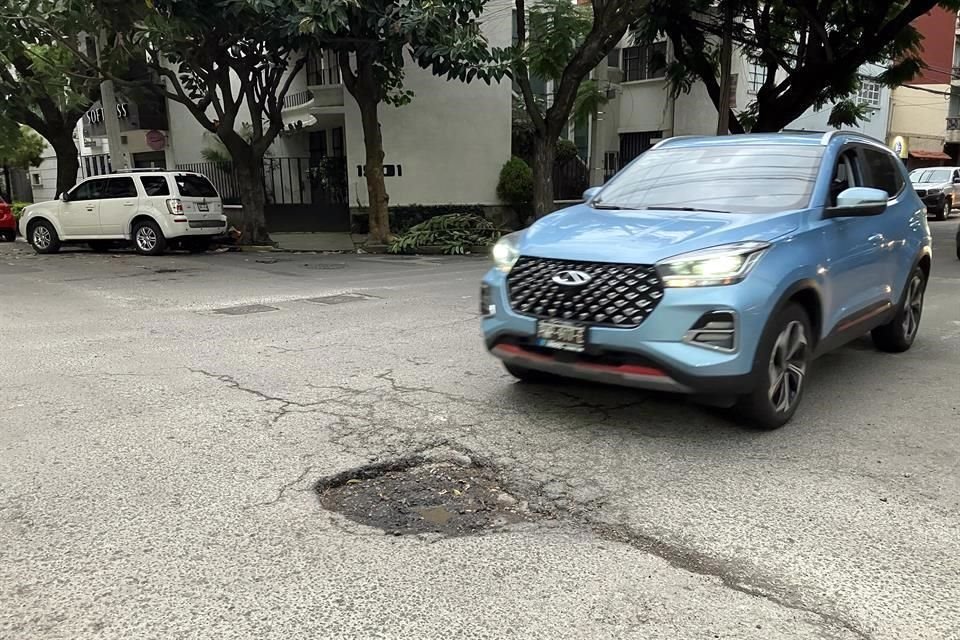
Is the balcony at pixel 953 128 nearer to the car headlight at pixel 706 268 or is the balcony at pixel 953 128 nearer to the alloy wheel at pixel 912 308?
the alloy wheel at pixel 912 308

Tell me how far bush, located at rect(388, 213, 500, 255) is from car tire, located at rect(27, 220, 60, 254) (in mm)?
7795

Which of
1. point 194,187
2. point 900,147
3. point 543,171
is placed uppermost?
point 900,147

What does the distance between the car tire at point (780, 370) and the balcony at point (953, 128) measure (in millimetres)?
44291

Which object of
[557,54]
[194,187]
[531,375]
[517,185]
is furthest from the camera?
[517,185]

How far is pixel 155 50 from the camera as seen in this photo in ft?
54.3

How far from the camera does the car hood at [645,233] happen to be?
425 centimetres

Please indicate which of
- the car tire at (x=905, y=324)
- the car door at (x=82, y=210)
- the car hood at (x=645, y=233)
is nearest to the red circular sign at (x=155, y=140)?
the car door at (x=82, y=210)

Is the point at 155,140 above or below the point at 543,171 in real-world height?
above

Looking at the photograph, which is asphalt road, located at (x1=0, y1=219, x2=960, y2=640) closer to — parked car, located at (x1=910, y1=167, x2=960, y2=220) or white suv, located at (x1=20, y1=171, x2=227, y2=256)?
white suv, located at (x1=20, y1=171, x2=227, y2=256)

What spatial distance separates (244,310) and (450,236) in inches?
346

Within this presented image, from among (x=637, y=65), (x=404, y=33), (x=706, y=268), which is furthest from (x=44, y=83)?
(x=637, y=65)

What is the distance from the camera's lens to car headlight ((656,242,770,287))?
13.5ft

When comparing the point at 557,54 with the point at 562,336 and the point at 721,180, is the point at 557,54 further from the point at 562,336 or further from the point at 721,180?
the point at 562,336

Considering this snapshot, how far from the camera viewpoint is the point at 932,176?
91.3 feet
